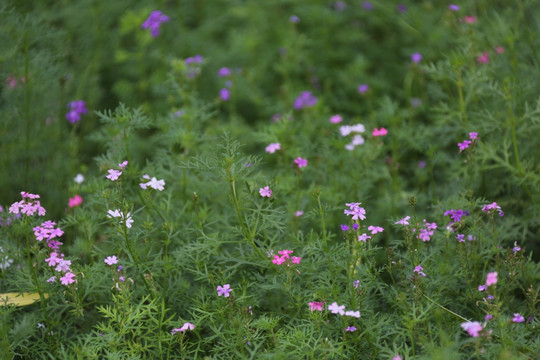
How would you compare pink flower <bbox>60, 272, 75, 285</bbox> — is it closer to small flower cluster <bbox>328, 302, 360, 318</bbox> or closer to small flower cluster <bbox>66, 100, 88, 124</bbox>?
small flower cluster <bbox>328, 302, 360, 318</bbox>

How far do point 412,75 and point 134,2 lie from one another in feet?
8.59

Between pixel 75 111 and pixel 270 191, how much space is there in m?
1.68

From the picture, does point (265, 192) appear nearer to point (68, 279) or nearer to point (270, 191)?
point (270, 191)

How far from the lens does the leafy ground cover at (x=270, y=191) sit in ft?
7.10

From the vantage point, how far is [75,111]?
346cm

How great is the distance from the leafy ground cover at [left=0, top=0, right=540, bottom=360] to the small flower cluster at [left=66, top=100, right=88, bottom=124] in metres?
0.01

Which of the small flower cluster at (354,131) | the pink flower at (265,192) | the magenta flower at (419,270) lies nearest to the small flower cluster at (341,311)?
the magenta flower at (419,270)

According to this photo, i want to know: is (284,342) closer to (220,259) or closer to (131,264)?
(220,259)

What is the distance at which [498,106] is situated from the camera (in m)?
3.27

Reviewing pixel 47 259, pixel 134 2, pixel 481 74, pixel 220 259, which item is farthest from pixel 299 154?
pixel 134 2

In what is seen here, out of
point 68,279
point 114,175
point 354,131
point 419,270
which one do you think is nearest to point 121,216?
point 114,175

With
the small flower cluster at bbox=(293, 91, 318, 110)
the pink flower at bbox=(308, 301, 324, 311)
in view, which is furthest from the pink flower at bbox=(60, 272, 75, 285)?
the small flower cluster at bbox=(293, 91, 318, 110)

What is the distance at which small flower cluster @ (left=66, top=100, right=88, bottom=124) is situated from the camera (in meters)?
3.41

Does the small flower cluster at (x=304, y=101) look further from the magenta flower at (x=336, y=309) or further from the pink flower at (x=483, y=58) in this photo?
the magenta flower at (x=336, y=309)
